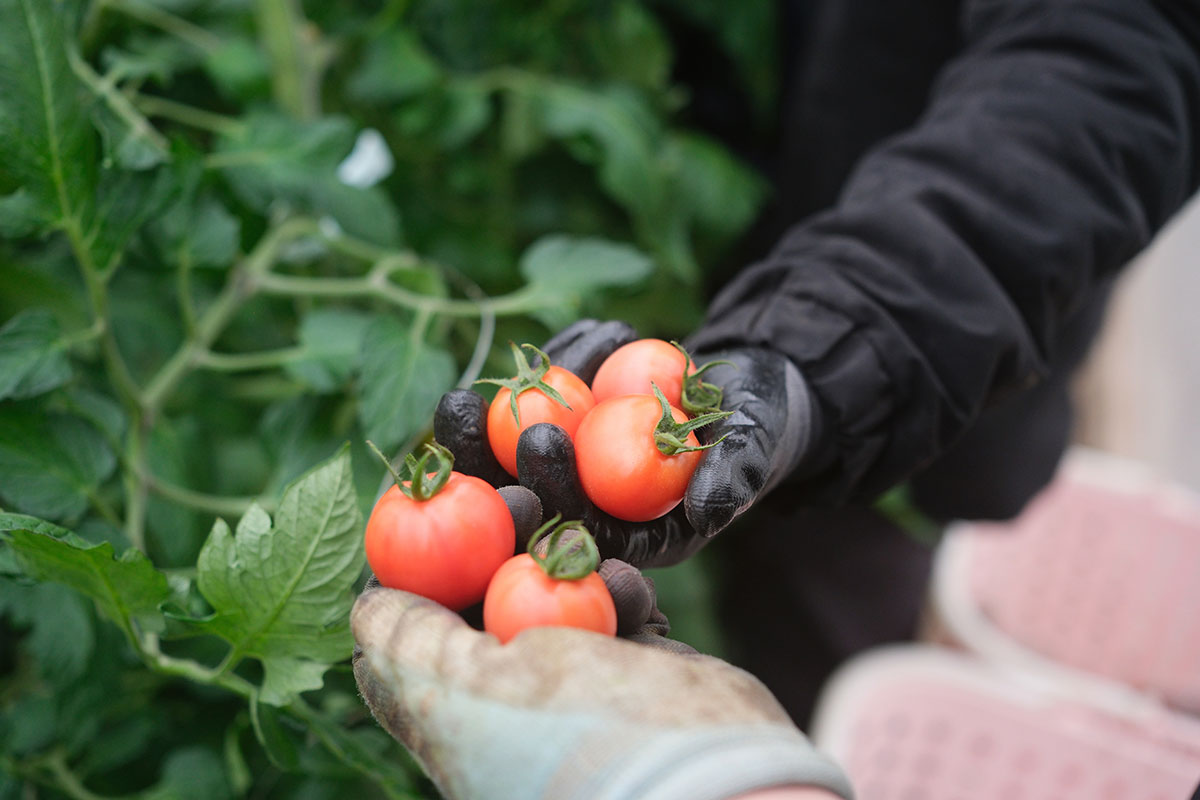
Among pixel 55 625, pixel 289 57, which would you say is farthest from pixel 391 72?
pixel 55 625

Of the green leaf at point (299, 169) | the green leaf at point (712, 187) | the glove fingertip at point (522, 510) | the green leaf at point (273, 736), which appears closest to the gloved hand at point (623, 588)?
the glove fingertip at point (522, 510)

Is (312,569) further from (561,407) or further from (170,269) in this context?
(170,269)

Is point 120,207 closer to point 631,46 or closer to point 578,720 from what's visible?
point 578,720

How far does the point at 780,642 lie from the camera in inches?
56.8

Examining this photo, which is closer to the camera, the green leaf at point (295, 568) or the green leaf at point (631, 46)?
the green leaf at point (295, 568)

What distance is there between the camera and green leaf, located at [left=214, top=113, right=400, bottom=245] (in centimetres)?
67

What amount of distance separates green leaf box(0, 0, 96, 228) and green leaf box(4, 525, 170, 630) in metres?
0.20

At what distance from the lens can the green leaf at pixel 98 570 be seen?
0.40 m

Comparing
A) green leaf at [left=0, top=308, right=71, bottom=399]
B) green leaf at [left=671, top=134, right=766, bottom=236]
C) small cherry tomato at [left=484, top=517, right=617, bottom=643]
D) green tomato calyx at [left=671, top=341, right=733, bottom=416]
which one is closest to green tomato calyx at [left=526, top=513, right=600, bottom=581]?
small cherry tomato at [left=484, top=517, right=617, bottom=643]

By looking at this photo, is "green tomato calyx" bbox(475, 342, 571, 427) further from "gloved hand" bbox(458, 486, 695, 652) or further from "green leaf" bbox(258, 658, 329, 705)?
"green leaf" bbox(258, 658, 329, 705)

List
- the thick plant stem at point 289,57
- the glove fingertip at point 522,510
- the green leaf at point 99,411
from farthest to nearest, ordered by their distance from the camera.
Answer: the thick plant stem at point 289,57
the green leaf at point 99,411
the glove fingertip at point 522,510

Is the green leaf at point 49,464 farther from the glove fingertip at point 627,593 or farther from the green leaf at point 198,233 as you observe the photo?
the glove fingertip at point 627,593

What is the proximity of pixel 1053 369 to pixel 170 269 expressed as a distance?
0.83m

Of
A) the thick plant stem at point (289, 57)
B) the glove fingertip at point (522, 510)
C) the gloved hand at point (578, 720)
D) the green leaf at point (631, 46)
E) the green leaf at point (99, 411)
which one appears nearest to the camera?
the gloved hand at point (578, 720)
